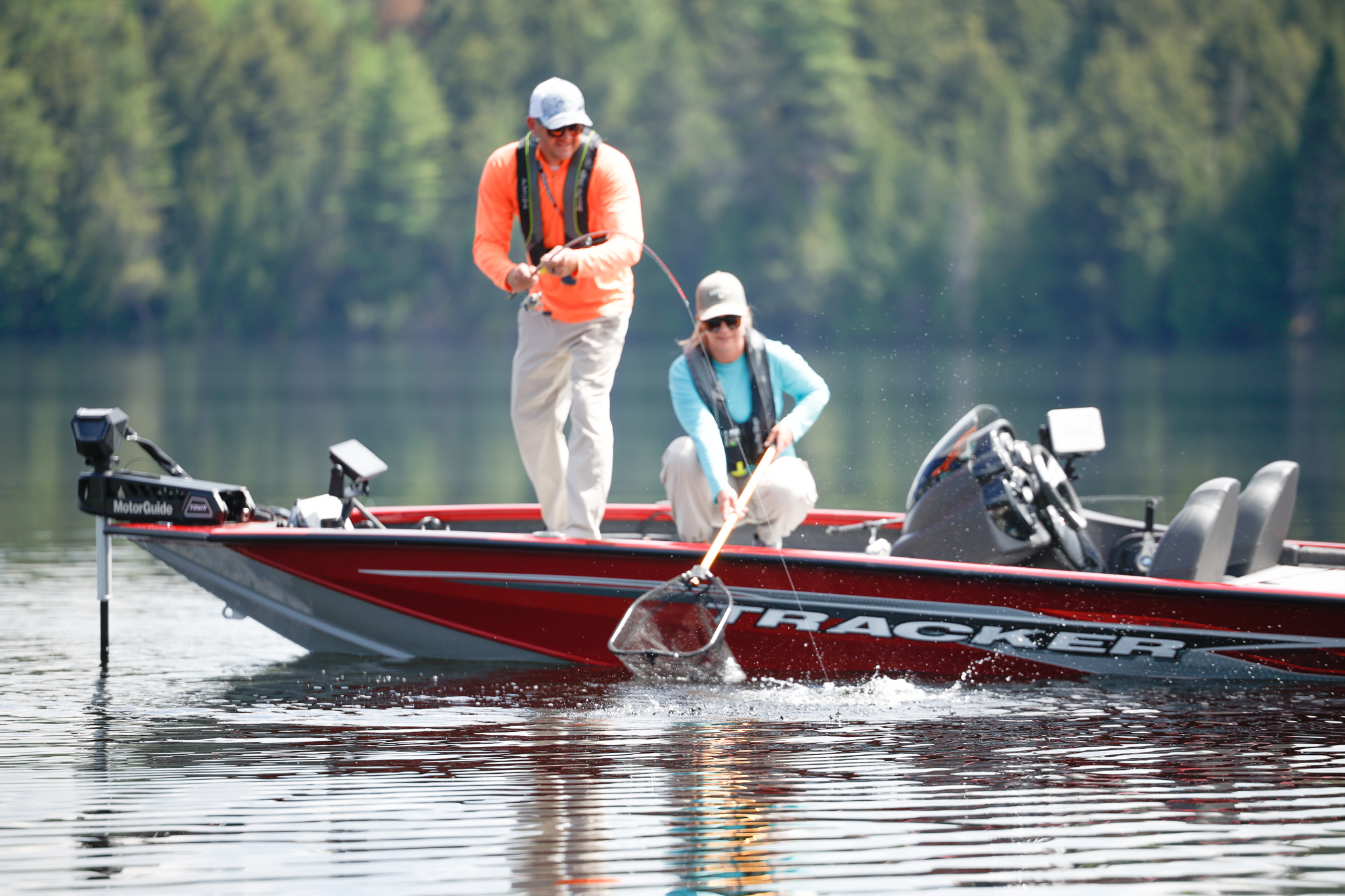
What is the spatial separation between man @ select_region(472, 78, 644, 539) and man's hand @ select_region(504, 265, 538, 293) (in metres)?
0.02

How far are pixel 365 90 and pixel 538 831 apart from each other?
58.8 m

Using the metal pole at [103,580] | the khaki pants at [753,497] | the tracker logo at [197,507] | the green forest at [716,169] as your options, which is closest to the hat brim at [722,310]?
the khaki pants at [753,497]

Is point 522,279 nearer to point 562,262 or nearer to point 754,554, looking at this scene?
point 562,262

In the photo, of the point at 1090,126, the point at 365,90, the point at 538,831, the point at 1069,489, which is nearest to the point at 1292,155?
the point at 1090,126

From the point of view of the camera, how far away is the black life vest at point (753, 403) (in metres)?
6.59

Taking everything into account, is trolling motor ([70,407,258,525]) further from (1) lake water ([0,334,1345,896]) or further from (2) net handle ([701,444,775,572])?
(2) net handle ([701,444,775,572])

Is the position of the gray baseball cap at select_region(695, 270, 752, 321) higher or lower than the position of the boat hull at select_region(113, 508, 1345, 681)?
higher

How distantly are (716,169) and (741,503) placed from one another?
55664 millimetres

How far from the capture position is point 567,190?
6668 mm

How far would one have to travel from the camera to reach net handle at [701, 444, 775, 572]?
624cm

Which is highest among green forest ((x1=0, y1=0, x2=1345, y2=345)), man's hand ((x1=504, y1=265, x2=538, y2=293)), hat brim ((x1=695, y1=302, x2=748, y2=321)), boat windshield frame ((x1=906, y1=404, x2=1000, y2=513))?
green forest ((x1=0, y1=0, x2=1345, y2=345))

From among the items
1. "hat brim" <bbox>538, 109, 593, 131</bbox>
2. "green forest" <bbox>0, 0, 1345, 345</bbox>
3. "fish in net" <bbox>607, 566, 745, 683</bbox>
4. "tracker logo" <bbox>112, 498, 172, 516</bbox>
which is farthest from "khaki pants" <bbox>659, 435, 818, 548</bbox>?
"green forest" <bbox>0, 0, 1345, 345</bbox>

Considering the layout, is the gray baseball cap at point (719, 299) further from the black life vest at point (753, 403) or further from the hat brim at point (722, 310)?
the black life vest at point (753, 403)

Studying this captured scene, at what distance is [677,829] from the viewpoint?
4711 millimetres
